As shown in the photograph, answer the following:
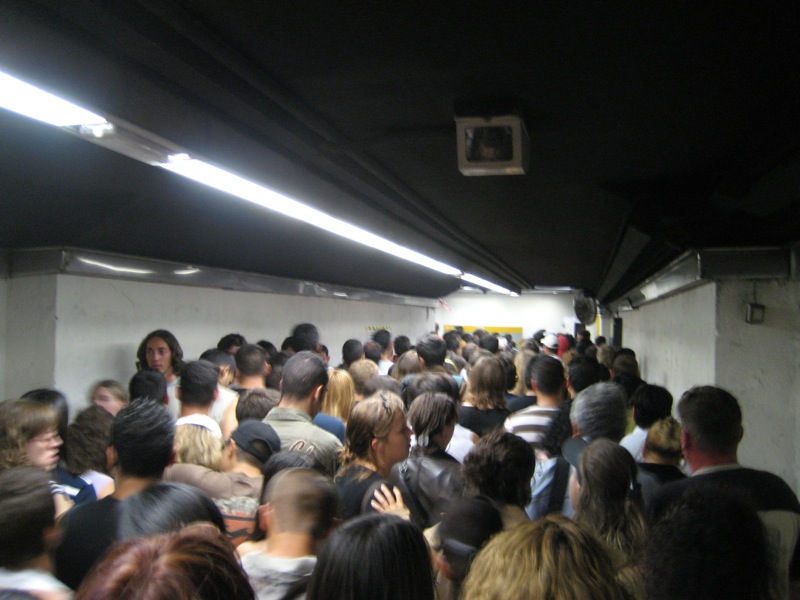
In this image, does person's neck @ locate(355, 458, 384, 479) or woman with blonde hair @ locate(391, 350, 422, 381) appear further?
woman with blonde hair @ locate(391, 350, 422, 381)

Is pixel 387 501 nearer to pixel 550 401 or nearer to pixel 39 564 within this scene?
pixel 39 564

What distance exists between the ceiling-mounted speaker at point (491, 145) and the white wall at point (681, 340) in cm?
251

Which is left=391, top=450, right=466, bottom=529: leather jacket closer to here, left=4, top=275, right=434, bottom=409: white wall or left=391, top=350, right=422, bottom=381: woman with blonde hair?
left=391, top=350, right=422, bottom=381: woman with blonde hair

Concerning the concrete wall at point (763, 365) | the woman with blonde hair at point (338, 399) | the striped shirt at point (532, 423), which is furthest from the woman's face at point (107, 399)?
the concrete wall at point (763, 365)

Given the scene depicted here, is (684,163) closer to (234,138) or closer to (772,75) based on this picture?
(772,75)

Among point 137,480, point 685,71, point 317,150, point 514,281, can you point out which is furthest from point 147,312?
point 514,281

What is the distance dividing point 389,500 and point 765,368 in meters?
3.08

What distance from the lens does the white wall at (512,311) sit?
74.7 feet

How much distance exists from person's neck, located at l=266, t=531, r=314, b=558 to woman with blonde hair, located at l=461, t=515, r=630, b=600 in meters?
0.68

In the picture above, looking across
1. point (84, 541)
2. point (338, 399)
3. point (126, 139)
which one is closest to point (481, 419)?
point (338, 399)

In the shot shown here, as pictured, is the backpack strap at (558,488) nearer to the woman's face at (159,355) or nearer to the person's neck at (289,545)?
the person's neck at (289,545)

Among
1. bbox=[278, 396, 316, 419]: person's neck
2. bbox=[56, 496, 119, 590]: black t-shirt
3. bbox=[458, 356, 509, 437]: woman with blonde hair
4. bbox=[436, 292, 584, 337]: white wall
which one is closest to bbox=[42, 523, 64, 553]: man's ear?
bbox=[56, 496, 119, 590]: black t-shirt

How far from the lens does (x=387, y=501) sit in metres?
2.76

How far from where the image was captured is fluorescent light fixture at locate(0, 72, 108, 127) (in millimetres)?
2068
